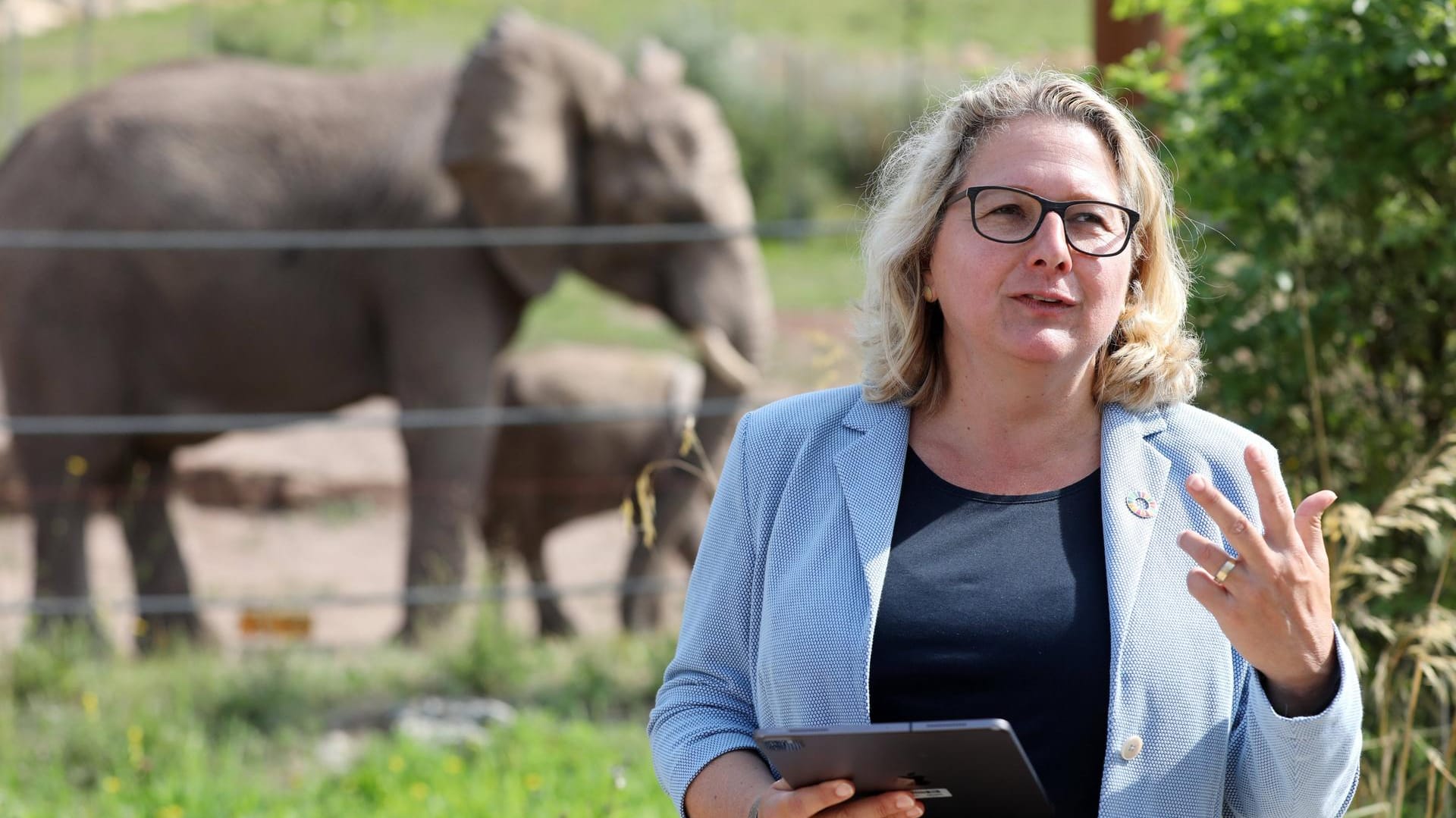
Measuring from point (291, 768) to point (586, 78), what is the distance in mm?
3791

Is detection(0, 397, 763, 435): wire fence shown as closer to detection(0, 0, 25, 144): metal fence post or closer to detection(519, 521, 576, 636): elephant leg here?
detection(519, 521, 576, 636): elephant leg

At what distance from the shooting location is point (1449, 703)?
387 cm


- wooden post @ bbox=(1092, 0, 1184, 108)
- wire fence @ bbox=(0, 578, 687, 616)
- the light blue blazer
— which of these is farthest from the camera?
wire fence @ bbox=(0, 578, 687, 616)

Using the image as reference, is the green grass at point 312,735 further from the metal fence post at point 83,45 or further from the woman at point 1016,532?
the metal fence post at point 83,45

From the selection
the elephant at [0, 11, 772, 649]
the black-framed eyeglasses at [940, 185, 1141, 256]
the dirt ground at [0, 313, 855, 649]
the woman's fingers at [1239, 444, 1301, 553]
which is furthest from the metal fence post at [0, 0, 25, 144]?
the woman's fingers at [1239, 444, 1301, 553]

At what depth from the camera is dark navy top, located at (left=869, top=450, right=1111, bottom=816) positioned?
218cm

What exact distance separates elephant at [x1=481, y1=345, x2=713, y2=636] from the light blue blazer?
5.23 metres

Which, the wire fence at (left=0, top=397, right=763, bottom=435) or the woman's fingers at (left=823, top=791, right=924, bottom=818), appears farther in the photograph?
the wire fence at (left=0, top=397, right=763, bottom=435)

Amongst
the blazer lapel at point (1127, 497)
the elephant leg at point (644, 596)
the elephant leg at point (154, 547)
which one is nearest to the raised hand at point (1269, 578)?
the blazer lapel at point (1127, 497)

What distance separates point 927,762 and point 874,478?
46cm

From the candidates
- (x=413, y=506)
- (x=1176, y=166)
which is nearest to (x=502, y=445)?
(x=413, y=506)

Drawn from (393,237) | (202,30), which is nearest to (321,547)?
(393,237)

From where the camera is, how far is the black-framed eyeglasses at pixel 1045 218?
2232 mm

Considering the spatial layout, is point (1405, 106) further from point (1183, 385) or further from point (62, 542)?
point (62, 542)
